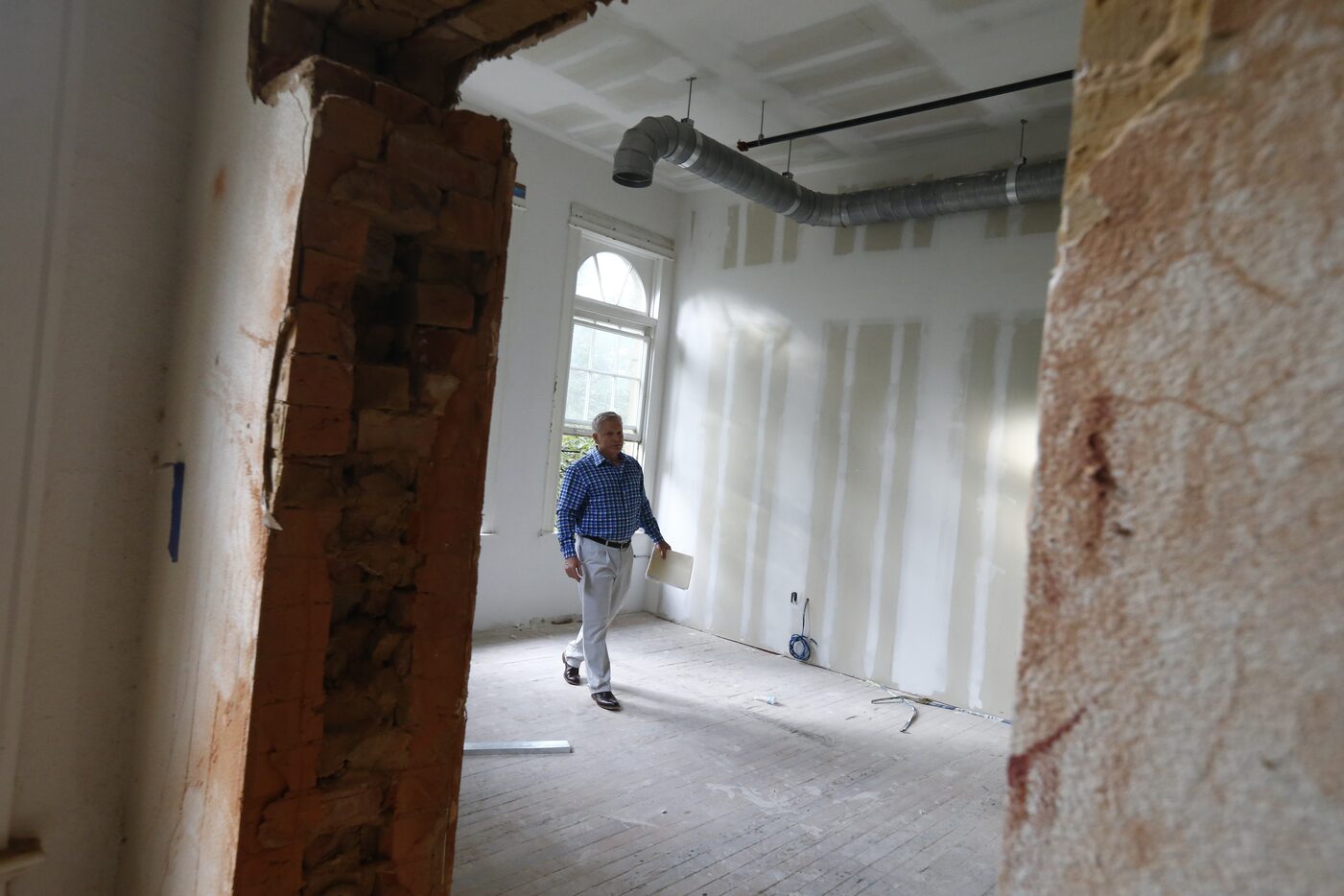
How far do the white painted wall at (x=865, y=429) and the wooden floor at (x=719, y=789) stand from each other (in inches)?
22.5

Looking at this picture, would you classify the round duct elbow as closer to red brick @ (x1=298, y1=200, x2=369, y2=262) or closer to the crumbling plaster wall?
red brick @ (x1=298, y1=200, x2=369, y2=262)

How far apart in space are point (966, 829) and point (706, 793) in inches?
41.8

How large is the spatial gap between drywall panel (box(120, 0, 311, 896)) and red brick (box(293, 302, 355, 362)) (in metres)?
0.05

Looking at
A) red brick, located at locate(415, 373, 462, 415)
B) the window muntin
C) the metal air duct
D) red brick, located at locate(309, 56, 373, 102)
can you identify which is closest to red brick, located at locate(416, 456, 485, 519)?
red brick, located at locate(415, 373, 462, 415)

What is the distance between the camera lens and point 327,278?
144 cm

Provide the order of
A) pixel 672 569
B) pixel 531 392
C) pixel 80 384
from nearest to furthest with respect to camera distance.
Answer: pixel 80 384 → pixel 672 569 → pixel 531 392

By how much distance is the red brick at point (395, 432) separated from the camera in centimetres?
154

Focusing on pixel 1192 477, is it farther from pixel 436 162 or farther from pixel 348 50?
pixel 348 50

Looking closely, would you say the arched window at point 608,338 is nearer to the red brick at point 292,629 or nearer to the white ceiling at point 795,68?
the white ceiling at point 795,68

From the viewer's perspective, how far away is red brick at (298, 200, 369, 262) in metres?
1.39

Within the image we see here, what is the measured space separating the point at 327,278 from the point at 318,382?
190 mm

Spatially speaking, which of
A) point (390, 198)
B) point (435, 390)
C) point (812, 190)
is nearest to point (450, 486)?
point (435, 390)

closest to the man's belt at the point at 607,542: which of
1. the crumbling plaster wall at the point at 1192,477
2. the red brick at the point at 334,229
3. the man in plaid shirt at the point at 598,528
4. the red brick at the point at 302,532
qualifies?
the man in plaid shirt at the point at 598,528

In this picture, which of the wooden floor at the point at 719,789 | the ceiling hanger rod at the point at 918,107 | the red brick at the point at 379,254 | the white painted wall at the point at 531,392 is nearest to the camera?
the red brick at the point at 379,254
